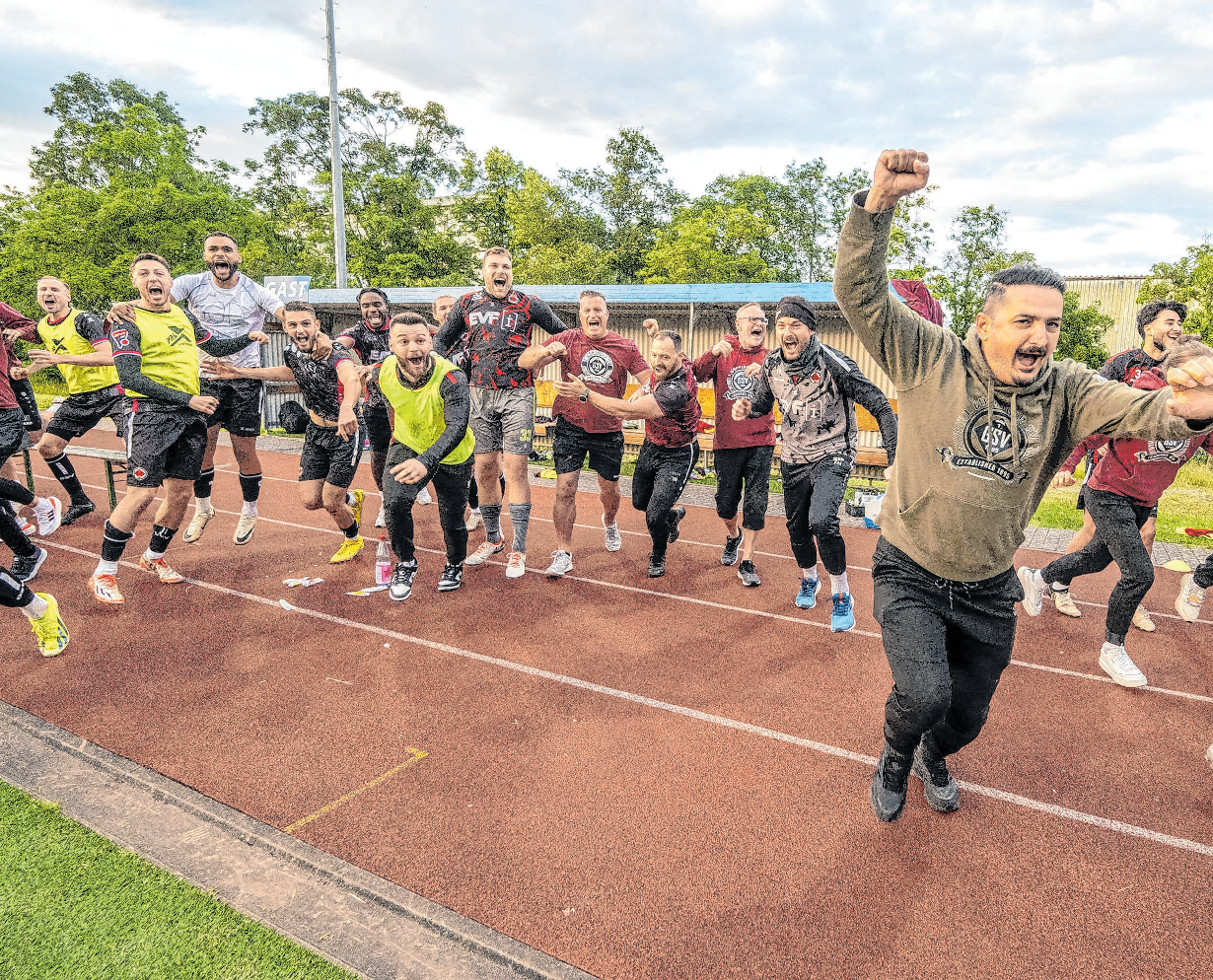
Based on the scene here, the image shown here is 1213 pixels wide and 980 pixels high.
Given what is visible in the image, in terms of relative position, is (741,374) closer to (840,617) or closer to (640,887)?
(840,617)

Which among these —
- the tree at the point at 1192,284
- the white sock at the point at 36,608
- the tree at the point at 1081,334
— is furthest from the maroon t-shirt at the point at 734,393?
the tree at the point at 1081,334

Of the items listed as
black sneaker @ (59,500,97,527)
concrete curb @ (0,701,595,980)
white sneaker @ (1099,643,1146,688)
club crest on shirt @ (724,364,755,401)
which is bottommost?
black sneaker @ (59,500,97,527)

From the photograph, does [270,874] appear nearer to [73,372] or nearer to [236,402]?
[236,402]

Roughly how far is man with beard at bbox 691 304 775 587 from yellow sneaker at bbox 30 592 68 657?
476cm

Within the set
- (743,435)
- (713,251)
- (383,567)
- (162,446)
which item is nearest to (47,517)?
(162,446)

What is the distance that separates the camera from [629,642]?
16.3ft

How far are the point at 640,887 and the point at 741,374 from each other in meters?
4.37

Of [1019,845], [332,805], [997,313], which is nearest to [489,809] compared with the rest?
[332,805]

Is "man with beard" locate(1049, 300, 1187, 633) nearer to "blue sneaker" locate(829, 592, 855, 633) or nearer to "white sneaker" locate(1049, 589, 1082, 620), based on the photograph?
"white sneaker" locate(1049, 589, 1082, 620)

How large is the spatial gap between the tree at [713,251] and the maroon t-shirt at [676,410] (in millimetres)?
27183

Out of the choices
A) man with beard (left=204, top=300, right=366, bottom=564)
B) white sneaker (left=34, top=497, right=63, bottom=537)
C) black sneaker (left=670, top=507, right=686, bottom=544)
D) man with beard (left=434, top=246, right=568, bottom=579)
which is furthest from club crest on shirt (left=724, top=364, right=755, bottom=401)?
white sneaker (left=34, top=497, right=63, bottom=537)

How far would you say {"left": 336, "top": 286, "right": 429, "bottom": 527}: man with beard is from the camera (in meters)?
6.52

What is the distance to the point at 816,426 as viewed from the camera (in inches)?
198

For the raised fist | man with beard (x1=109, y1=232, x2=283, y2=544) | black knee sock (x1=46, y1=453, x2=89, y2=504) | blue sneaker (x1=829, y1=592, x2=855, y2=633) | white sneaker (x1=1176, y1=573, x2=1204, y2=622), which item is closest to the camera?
the raised fist
